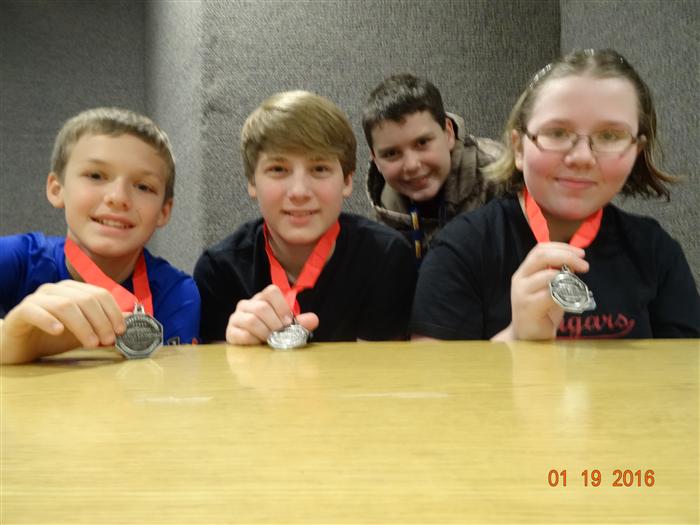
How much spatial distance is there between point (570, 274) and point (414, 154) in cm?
86

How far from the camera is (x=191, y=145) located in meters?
2.10

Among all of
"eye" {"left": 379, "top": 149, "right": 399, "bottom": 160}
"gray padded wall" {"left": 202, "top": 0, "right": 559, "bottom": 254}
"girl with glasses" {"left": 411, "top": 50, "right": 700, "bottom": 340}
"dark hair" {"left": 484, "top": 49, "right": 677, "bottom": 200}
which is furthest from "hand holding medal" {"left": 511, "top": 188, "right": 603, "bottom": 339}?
"gray padded wall" {"left": 202, "top": 0, "right": 559, "bottom": 254}

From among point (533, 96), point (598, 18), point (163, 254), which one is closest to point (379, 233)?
point (533, 96)

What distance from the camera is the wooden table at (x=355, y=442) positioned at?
320 millimetres

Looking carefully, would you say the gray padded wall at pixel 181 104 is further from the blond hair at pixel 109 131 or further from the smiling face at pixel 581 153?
the smiling face at pixel 581 153

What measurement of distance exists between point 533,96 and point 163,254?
1843 mm

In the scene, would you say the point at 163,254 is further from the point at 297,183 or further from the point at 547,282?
the point at 547,282

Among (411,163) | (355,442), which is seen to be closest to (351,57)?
(411,163)

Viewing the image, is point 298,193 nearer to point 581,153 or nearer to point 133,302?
point 133,302

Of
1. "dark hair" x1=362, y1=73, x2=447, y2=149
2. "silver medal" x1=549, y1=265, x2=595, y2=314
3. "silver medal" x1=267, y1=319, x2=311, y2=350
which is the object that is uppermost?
"dark hair" x1=362, y1=73, x2=447, y2=149

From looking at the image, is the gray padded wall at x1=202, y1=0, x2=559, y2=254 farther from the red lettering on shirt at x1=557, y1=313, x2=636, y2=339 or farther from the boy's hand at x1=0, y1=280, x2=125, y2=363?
the boy's hand at x1=0, y1=280, x2=125, y2=363

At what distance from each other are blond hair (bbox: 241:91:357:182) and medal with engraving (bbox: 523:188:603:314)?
401mm
